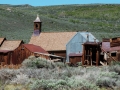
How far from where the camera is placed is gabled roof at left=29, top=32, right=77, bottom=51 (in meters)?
56.4

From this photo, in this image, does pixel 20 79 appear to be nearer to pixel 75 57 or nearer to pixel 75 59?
pixel 75 59

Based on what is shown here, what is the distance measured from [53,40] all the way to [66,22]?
164 ft

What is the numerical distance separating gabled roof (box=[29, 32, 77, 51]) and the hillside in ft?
39.6

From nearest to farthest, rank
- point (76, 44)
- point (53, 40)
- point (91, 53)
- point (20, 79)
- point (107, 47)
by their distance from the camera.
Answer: point (20, 79), point (91, 53), point (107, 47), point (76, 44), point (53, 40)

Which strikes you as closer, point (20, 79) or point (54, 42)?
point (20, 79)

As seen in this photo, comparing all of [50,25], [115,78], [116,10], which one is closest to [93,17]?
[116,10]

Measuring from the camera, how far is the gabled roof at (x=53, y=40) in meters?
56.4

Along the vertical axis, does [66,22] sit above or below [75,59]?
above

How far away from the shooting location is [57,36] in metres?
59.4

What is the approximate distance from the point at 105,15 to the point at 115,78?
116 metres

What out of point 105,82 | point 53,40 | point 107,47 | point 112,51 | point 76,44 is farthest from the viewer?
point 53,40

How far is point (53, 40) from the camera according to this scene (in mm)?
58156

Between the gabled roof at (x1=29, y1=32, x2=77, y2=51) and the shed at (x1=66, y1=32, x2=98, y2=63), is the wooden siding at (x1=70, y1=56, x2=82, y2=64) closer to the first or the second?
the shed at (x1=66, y1=32, x2=98, y2=63)

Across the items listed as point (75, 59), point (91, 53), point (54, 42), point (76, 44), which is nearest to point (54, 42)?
point (54, 42)
